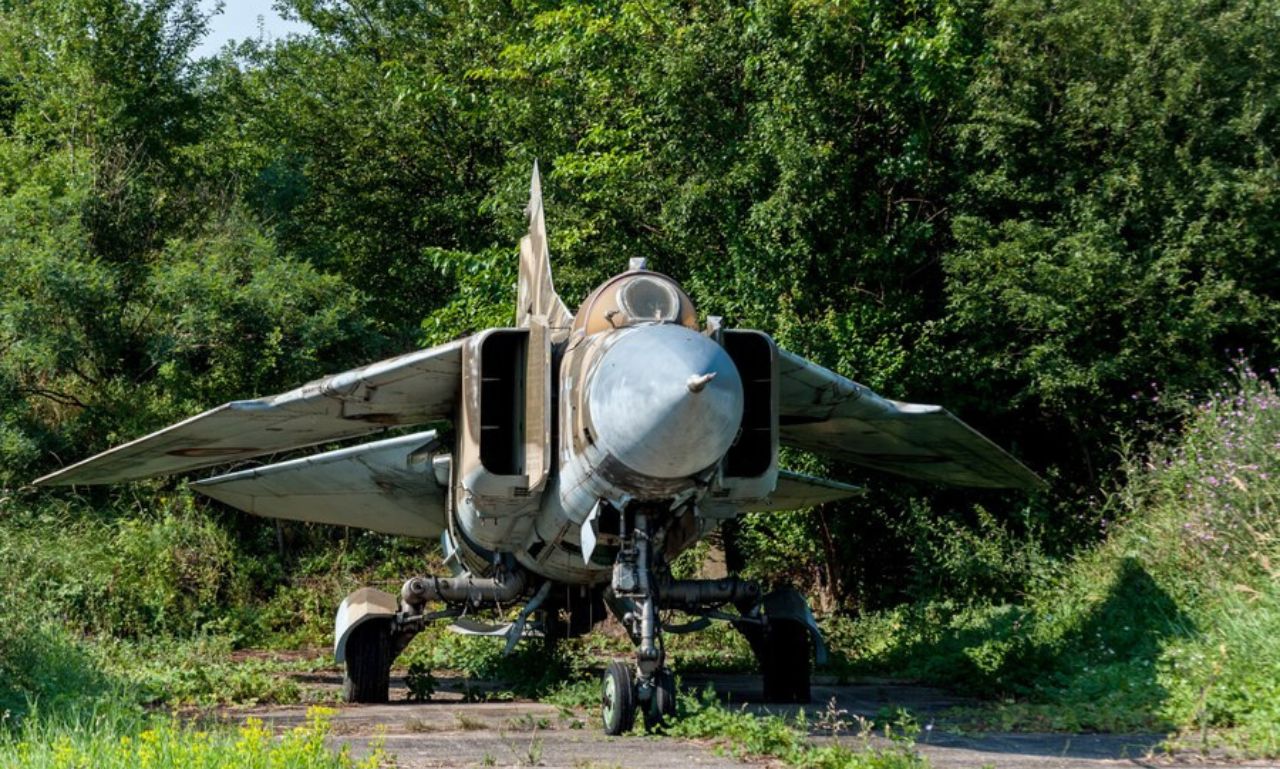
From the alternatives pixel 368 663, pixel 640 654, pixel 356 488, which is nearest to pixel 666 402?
pixel 640 654

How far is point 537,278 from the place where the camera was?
1096 cm

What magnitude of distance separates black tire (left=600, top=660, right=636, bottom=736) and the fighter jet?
1 centimetres

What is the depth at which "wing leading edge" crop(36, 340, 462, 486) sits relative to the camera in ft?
32.4

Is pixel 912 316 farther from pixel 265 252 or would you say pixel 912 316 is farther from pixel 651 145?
pixel 265 252

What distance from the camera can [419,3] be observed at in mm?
27047

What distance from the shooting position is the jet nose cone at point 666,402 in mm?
7047

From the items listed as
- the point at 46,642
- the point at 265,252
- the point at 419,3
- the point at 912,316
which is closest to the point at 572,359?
the point at 46,642

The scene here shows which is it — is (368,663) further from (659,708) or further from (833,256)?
(833,256)

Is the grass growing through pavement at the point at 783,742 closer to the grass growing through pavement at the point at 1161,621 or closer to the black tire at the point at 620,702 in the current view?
the black tire at the point at 620,702

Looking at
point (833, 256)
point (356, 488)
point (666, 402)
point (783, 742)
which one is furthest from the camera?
point (833, 256)

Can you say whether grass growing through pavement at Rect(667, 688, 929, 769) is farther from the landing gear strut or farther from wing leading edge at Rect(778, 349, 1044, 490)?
wing leading edge at Rect(778, 349, 1044, 490)

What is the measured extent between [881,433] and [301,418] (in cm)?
464

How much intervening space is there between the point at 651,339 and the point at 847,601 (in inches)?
390

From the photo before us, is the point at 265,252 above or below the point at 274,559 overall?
above
